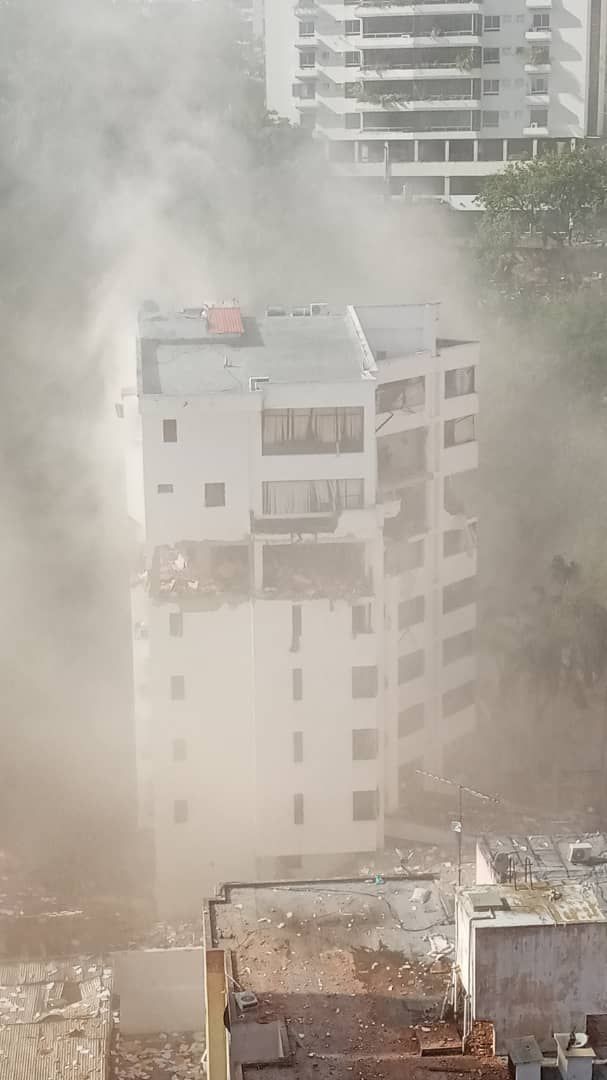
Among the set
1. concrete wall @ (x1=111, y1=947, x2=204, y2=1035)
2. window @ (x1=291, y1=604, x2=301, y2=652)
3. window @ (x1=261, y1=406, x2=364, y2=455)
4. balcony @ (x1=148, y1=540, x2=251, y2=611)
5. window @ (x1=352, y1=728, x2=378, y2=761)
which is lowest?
concrete wall @ (x1=111, y1=947, x2=204, y2=1035)

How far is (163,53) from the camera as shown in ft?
124

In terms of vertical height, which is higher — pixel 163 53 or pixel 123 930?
pixel 163 53

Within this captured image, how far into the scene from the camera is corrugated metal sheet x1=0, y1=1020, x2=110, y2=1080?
14688mm

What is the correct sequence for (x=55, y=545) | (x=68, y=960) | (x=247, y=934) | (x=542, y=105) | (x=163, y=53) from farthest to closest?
(x=163, y=53) < (x=542, y=105) < (x=55, y=545) < (x=68, y=960) < (x=247, y=934)

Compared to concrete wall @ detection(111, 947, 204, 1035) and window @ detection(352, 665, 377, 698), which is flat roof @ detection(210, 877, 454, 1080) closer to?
concrete wall @ detection(111, 947, 204, 1035)

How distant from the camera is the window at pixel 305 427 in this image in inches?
695

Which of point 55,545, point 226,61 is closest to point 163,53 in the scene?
point 226,61

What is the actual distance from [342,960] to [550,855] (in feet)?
6.53

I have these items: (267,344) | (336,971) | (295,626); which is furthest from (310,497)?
(336,971)

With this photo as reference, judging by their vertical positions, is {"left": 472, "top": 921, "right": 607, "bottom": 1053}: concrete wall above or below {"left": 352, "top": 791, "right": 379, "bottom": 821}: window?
above

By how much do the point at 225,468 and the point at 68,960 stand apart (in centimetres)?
590

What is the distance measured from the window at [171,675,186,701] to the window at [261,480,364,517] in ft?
7.30

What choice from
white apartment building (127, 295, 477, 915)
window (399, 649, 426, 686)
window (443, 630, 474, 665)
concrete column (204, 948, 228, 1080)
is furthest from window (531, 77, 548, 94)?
concrete column (204, 948, 228, 1080)

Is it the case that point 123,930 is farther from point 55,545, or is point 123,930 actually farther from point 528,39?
point 528,39
